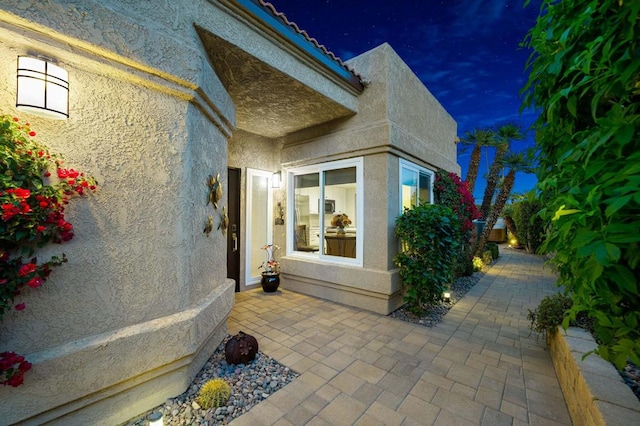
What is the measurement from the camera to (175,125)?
2951 millimetres

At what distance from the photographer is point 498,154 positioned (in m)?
11.4

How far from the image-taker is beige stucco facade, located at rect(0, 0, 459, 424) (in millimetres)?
2188

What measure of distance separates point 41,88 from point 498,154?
14052 mm

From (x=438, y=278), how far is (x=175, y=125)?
5.25m

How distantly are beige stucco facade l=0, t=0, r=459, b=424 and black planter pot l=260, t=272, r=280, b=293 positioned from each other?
2.68 meters

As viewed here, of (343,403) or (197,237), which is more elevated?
(197,237)

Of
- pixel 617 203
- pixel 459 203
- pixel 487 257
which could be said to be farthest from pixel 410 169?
pixel 487 257

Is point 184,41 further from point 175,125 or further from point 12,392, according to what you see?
point 12,392

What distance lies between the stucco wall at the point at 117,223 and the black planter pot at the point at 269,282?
3611 mm

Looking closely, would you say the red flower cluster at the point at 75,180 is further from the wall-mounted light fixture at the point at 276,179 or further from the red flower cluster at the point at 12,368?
the wall-mounted light fixture at the point at 276,179

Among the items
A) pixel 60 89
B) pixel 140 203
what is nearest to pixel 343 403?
pixel 140 203

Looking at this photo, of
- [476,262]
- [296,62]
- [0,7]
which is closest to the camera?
[0,7]

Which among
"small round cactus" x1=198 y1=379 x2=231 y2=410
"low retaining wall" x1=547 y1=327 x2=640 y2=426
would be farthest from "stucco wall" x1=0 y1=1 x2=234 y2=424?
"low retaining wall" x1=547 y1=327 x2=640 y2=426

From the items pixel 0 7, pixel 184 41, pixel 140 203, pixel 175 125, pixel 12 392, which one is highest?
pixel 184 41
